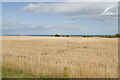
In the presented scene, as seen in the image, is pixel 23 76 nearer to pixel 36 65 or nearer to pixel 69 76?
pixel 36 65

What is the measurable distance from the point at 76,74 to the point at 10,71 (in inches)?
166

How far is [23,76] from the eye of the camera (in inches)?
271

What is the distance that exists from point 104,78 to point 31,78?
402cm

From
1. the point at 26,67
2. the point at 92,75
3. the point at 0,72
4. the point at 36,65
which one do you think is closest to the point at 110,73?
the point at 92,75

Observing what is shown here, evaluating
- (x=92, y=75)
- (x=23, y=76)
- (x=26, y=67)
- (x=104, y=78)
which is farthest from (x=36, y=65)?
(x=104, y=78)

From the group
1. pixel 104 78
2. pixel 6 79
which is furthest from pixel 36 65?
pixel 104 78

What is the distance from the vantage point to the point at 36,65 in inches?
320

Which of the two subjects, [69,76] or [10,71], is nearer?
[69,76]

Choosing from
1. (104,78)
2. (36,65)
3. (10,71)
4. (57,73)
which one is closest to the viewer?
(104,78)

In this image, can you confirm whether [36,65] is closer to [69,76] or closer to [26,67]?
[26,67]

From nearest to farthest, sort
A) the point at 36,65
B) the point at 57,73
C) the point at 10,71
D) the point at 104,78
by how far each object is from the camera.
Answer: the point at 104,78
the point at 57,73
the point at 10,71
the point at 36,65

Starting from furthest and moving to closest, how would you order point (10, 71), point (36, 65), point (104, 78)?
point (36, 65)
point (10, 71)
point (104, 78)

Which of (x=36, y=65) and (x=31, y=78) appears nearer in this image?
(x=31, y=78)

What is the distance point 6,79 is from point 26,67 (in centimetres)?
161
